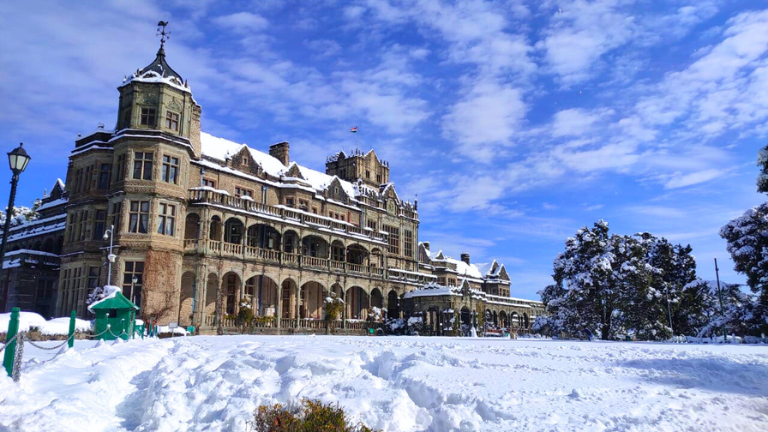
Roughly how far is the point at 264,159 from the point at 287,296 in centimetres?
1171

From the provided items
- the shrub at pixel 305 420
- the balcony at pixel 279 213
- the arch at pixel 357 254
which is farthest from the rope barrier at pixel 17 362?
the arch at pixel 357 254

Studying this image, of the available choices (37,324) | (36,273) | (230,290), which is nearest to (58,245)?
(36,273)

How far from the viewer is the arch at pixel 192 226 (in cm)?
3631

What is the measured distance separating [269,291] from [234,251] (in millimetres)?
5248

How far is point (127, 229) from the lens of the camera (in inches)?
1278

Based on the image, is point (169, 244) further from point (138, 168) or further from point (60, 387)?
point (60, 387)

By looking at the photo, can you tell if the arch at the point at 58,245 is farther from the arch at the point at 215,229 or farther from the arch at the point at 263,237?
the arch at the point at 263,237

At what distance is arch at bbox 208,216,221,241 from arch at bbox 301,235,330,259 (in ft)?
27.9

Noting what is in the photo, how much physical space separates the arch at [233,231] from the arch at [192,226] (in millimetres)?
2512

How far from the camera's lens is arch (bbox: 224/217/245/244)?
39031 mm

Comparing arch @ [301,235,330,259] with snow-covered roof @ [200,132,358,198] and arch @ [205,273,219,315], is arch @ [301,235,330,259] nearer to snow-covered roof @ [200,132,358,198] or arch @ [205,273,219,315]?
snow-covered roof @ [200,132,358,198]

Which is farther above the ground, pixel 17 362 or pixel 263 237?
pixel 263 237

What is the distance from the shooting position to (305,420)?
Answer: 290 inches

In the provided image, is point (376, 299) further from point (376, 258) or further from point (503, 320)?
point (503, 320)
